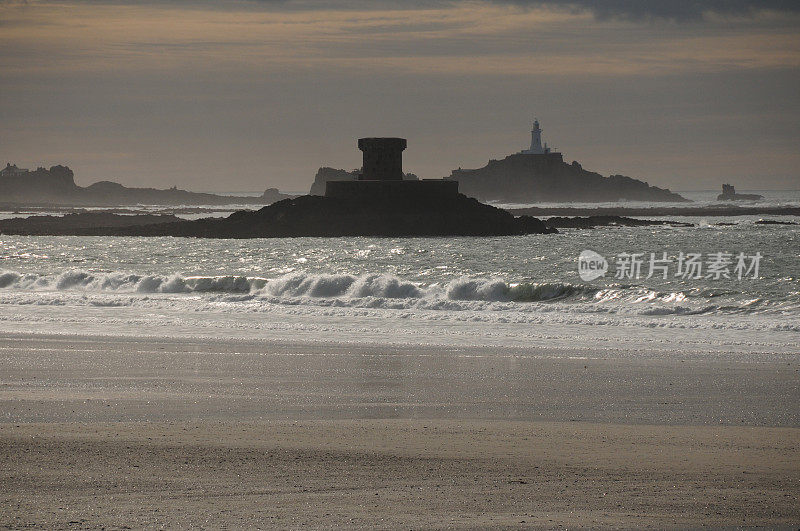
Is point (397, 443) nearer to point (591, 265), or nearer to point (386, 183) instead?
point (591, 265)

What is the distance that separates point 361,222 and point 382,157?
782 cm

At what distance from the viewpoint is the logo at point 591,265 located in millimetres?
35225

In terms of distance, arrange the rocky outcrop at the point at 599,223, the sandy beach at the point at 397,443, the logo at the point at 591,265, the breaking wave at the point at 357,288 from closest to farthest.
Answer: the sandy beach at the point at 397,443, the breaking wave at the point at 357,288, the logo at the point at 591,265, the rocky outcrop at the point at 599,223

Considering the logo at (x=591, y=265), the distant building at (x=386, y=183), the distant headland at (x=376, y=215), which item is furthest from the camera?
the distant building at (x=386, y=183)

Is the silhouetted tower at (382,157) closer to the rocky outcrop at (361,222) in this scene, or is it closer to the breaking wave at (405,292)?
the rocky outcrop at (361,222)

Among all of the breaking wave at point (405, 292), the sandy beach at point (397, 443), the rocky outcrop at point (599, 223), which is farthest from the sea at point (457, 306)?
the rocky outcrop at point (599, 223)

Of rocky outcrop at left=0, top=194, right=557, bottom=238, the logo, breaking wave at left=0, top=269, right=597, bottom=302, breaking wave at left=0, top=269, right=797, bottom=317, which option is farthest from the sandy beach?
rocky outcrop at left=0, top=194, right=557, bottom=238

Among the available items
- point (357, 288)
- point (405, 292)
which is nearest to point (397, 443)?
point (405, 292)

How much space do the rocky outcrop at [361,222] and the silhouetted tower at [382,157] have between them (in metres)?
3.92

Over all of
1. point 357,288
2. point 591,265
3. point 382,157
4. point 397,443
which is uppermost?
point 382,157

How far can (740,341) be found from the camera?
15891mm

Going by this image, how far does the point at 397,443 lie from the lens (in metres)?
7.89

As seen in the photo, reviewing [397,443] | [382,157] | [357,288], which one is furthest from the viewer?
[382,157]

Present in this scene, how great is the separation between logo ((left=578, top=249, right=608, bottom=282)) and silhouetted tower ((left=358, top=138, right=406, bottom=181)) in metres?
41.2
